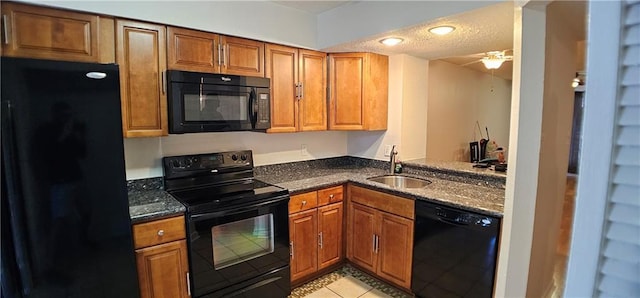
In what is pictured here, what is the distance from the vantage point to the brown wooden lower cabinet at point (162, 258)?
6.15 feet

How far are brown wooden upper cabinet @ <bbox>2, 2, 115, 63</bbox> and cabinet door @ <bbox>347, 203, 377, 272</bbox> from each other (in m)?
2.16

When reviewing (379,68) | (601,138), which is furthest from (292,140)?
(601,138)

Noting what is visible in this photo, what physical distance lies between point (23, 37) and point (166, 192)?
122cm

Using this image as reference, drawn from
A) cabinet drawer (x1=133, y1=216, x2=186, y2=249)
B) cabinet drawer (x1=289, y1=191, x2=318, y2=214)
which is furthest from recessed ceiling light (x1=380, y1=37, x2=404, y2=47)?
cabinet drawer (x1=133, y1=216, x2=186, y2=249)

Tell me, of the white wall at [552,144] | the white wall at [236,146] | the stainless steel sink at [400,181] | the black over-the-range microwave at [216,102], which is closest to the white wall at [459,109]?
the stainless steel sink at [400,181]

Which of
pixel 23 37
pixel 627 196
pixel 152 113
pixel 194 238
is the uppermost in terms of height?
pixel 23 37

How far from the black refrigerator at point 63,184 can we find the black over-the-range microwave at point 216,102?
0.51m

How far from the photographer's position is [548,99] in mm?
1747

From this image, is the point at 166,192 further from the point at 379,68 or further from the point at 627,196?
the point at 627,196

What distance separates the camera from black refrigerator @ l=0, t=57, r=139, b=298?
1433 millimetres

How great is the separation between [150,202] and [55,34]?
112 centimetres

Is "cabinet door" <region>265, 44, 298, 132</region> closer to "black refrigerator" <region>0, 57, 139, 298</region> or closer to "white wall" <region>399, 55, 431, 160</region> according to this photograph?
"white wall" <region>399, 55, 431, 160</region>

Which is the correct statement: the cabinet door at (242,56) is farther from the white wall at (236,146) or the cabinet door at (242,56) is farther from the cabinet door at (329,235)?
the cabinet door at (329,235)

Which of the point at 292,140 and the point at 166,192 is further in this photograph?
the point at 292,140
